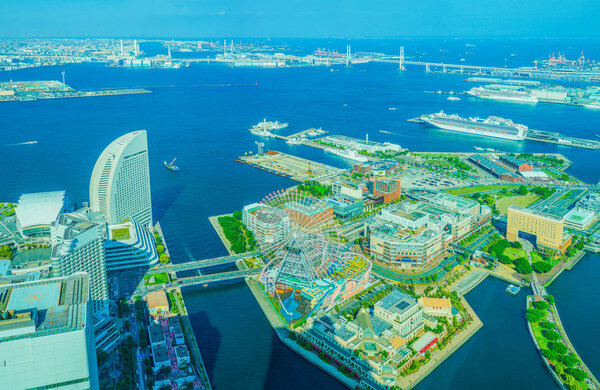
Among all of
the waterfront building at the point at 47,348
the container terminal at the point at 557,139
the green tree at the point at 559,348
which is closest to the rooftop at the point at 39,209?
the waterfront building at the point at 47,348

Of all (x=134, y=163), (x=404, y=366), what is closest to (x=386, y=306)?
(x=404, y=366)

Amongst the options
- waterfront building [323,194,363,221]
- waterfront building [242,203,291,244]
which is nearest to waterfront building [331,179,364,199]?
waterfront building [323,194,363,221]

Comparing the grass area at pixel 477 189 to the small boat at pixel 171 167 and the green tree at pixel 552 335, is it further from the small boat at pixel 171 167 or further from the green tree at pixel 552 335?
the small boat at pixel 171 167

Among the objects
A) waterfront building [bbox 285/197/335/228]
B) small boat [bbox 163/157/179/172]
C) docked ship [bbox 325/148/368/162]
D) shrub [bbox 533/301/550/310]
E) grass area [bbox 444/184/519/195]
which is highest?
waterfront building [bbox 285/197/335/228]

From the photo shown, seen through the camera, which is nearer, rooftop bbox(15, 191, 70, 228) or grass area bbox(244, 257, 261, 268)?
grass area bbox(244, 257, 261, 268)

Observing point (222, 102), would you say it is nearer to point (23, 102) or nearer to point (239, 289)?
point (23, 102)

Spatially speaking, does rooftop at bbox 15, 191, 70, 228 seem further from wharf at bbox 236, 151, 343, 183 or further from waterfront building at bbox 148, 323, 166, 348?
wharf at bbox 236, 151, 343, 183

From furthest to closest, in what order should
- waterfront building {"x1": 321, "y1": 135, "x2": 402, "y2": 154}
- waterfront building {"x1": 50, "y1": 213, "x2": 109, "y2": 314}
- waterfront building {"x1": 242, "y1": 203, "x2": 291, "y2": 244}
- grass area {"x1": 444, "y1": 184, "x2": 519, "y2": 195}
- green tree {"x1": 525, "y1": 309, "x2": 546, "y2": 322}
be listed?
waterfront building {"x1": 321, "y1": 135, "x2": 402, "y2": 154}, grass area {"x1": 444, "y1": 184, "x2": 519, "y2": 195}, waterfront building {"x1": 242, "y1": 203, "x2": 291, "y2": 244}, green tree {"x1": 525, "y1": 309, "x2": 546, "y2": 322}, waterfront building {"x1": 50, "y1": 213, "x2": 109, "y2": 314}
